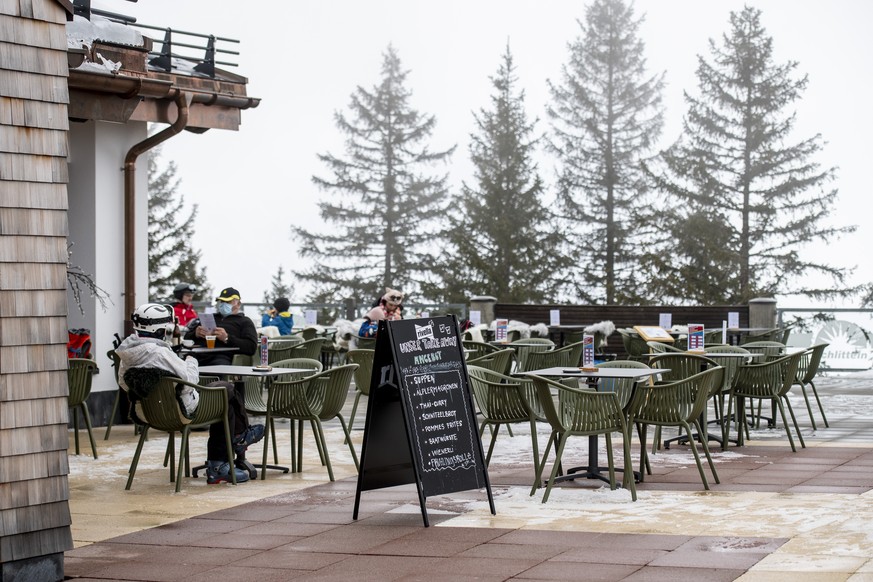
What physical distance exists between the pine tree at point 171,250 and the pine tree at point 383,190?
5.31m

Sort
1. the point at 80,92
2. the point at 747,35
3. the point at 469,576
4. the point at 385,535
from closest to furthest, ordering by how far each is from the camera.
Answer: the point at 469,576, the point at 385,535, the point at 80,92, the point at 747,35

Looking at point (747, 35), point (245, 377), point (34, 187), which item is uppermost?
point (747, 35)

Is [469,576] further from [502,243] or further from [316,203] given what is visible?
[316,203]

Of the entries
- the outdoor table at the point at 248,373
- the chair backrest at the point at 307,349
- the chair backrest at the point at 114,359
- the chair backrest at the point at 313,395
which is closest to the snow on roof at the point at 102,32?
the chair backrest at the point at 114,359

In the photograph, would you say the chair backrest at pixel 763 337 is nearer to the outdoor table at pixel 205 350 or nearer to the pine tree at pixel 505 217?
the outdoor table at pixel 205 350

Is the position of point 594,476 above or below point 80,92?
below

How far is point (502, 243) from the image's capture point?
3972cm

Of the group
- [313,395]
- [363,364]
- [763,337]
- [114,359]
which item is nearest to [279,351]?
[363,364]

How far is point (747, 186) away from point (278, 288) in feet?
59.0

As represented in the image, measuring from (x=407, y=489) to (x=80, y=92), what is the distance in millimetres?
5404

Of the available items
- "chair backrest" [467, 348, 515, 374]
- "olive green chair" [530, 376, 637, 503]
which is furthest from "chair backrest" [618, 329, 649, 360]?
"olive green chair" [530, 376, 637, 503]

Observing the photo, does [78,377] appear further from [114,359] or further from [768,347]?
[768,347]

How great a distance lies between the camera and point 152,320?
7.74 metres

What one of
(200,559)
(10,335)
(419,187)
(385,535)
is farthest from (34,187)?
(419,187)
